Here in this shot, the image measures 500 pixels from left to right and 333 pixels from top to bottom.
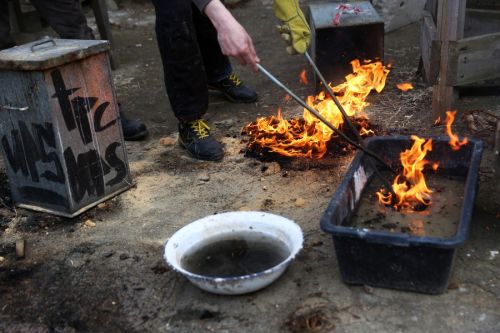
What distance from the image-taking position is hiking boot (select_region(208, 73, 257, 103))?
15.5 ft

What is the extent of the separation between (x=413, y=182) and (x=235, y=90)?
7.13ft

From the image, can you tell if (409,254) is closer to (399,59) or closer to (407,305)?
(407,305)

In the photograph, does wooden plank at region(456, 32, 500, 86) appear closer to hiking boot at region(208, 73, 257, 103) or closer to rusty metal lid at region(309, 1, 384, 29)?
rusty metal lid at region(309, 1, 384, 29)

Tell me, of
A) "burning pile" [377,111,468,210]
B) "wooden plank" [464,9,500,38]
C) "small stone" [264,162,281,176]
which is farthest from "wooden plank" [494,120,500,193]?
"wooden plank" [464,9,500,38]

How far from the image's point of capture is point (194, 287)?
2.52 metres

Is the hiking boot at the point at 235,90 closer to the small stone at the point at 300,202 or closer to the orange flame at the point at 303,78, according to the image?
the orange flame at the point at 303,78

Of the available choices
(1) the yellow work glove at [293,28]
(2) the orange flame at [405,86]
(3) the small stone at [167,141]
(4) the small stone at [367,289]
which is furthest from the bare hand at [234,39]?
(2) the orange flame at [405,86]

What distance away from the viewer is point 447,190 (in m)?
2.96

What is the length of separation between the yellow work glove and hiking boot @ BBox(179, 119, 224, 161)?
941 millimetres

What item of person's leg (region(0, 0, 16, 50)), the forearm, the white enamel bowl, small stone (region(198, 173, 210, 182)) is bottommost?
small stone (region(198, 173, 210, 182))

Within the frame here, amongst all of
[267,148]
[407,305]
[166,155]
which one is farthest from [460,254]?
[166,155]

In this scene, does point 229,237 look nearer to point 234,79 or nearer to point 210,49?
point 210,49

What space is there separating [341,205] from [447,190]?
776 mm

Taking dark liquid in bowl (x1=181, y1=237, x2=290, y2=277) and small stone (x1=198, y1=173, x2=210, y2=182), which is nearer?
dark liquid in bowl (x1=181, y1=237, x2=290, y2=277)
